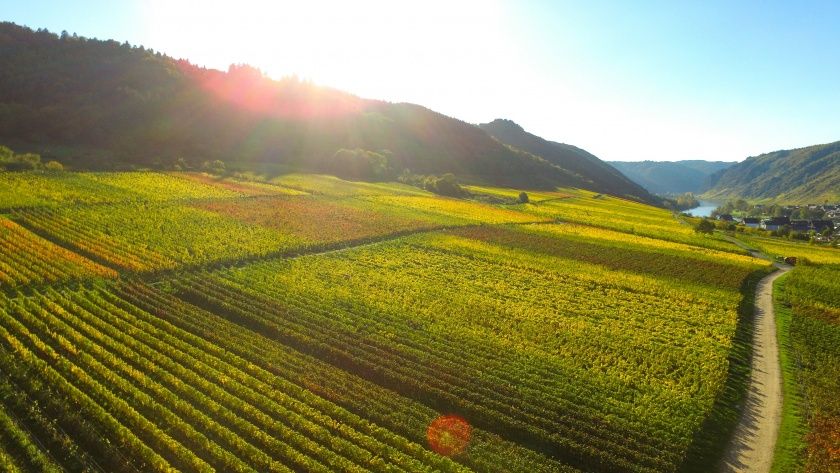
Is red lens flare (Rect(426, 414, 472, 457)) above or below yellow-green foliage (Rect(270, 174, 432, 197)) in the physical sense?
below

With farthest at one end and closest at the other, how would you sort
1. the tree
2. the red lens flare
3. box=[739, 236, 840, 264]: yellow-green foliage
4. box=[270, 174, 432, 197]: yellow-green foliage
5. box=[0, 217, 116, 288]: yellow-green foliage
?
box=[270, 174, 432, 197]: yellow-green foliage, the tree, box=[739, 236, 840, 264]: yellow-green foliage, box=[0, 217, 116, 288]: yellow-green foliage, the red lens flare

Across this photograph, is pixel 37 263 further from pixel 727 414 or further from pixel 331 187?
pixel 331 187

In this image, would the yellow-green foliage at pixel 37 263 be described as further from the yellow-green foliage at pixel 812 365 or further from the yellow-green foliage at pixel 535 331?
the yellow-green foliage at pixel 812 365

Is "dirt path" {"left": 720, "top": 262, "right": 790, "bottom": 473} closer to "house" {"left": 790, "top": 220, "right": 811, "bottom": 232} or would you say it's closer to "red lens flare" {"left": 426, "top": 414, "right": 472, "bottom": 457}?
"red lens flare" {"left": 426, "top": 414, "right": 472, "bottom": 457}

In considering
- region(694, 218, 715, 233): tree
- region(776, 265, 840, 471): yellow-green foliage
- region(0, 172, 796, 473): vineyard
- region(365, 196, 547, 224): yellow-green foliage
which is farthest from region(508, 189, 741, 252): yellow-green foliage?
region(776, 265, 840, 471): yellow-green foliage

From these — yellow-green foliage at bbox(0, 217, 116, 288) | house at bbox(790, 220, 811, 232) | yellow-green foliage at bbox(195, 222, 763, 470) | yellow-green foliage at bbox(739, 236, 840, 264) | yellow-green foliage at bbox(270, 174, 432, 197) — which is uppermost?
house at bbox(790, 220, 811, 232)

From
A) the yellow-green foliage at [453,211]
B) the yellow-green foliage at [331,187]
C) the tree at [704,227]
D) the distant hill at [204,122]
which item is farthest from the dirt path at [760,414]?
the distant hill at [204,122]
